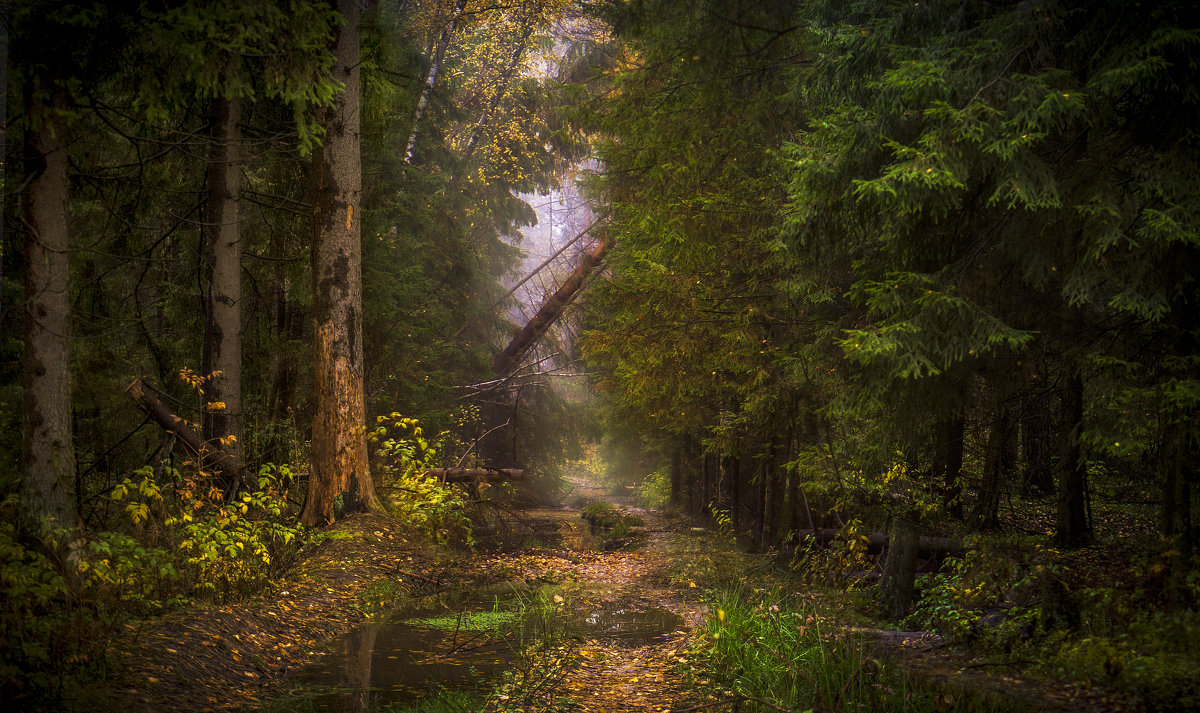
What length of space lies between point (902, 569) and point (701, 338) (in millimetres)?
4527

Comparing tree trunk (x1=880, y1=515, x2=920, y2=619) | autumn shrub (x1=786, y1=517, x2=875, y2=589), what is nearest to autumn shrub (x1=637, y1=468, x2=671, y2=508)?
autumn shrub (x1=786, y1=517, x2=875, y2=589)

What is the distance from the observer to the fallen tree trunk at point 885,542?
898cm

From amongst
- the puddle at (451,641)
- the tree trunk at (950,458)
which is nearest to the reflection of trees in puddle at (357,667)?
the puddle at (451,641)

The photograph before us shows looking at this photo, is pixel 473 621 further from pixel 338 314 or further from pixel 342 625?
pixel 338 314

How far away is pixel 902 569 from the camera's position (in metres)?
8.04

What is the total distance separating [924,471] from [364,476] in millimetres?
8115

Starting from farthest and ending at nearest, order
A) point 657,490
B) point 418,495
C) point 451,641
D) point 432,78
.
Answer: point 657,490
point 432,78
point 418,495
point 451,641

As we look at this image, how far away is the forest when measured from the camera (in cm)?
518

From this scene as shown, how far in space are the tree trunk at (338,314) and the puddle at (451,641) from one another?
240 cm

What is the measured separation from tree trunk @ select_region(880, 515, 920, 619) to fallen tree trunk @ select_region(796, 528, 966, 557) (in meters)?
0.24

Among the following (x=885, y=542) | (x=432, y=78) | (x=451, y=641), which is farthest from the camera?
→ (x=432, y=78)

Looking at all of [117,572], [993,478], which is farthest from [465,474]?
[993,478]

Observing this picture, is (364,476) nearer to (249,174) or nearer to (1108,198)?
(249,174)

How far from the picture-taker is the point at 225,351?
366 inches
